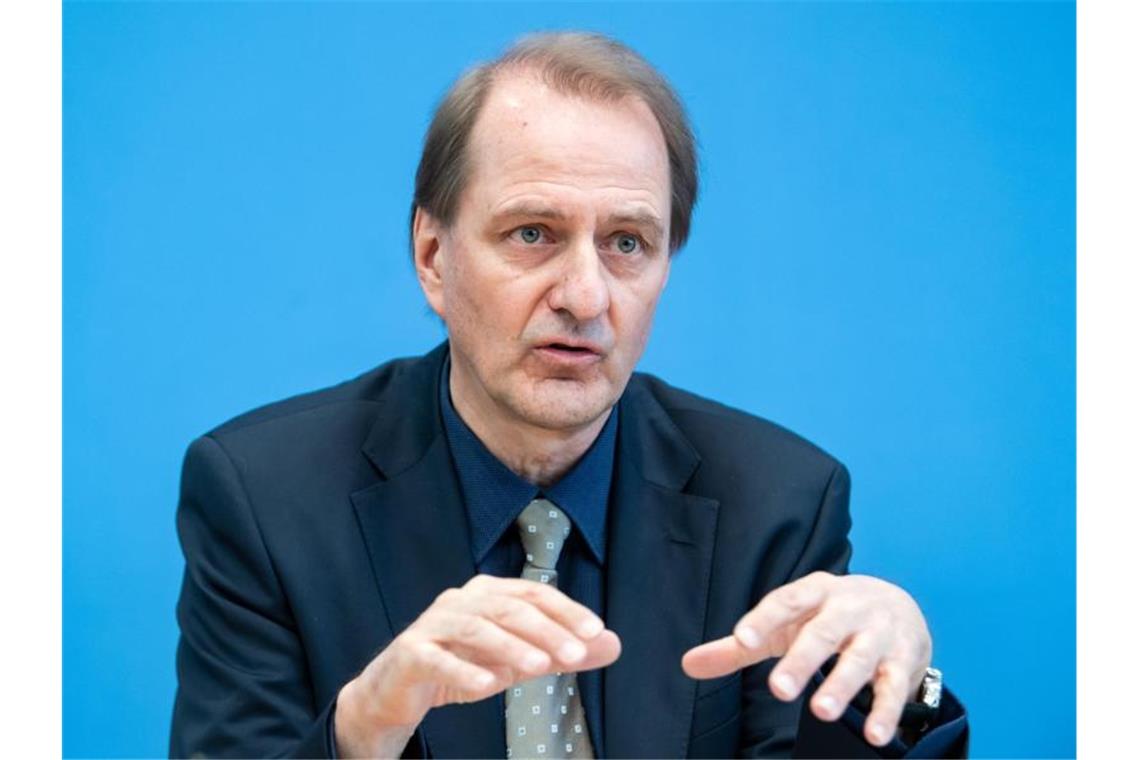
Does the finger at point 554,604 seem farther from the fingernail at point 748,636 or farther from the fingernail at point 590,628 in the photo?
the fingernail at point 748,636

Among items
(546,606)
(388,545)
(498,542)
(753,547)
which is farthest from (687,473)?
(546,606)

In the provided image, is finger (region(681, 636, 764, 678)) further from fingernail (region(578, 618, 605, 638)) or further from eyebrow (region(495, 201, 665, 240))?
eyebrow (region(495, 201, 665, 240))

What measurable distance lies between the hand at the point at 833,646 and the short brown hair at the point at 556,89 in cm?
81

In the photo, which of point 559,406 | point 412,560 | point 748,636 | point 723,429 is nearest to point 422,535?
point 412,560

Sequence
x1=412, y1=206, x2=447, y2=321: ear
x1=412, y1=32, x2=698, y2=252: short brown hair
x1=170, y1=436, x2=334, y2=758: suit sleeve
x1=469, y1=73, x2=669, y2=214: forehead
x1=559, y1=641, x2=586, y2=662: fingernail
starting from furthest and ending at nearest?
x1=412, y1=206, x2=447, y2=321: ear
x1=412, y1=32, x2=698, y2=252: short brown hair
x1=469, y1=73, x2=669, y2=214: forehead
x1=170, y1=436, x2=334, y2=758: suit sleeve
x1=559, y1=641, x2=586, y2=662: fingernail

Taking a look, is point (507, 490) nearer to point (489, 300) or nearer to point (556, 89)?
point (489, 300)

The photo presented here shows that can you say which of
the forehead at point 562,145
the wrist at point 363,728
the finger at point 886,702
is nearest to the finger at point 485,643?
the wrist at point 363,728

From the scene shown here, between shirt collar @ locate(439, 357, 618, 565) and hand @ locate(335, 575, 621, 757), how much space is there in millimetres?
473

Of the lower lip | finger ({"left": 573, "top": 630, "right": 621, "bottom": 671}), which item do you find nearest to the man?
the lower lip

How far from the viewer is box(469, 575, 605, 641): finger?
1.62 m

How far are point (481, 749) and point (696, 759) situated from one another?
319mm

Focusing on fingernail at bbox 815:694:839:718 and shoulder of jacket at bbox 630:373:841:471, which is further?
shoulder of jacket at bbox 630:373:841:471

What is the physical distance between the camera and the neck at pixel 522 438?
2213 mm

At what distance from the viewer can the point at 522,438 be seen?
2.22 m
